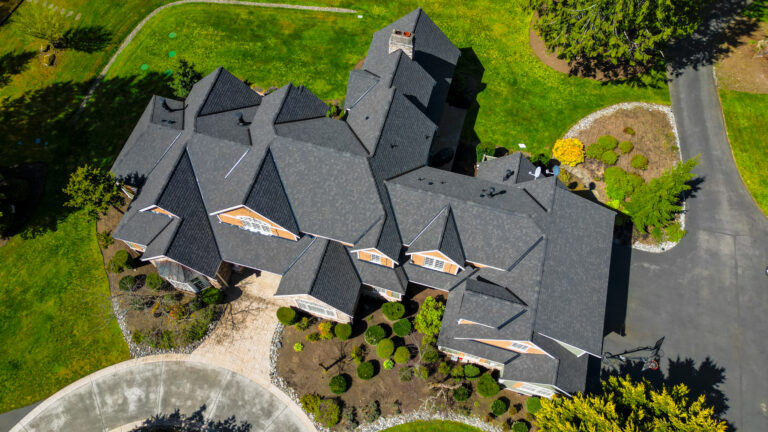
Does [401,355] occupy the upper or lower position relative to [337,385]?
upper

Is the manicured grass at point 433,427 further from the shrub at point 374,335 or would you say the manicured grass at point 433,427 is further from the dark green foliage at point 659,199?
the dark green foliage at point 659,199

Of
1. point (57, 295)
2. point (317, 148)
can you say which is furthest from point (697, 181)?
point (57, 295)

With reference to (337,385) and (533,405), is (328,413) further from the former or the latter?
(533,405)

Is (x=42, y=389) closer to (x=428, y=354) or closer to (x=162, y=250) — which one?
(x=162, y=250)

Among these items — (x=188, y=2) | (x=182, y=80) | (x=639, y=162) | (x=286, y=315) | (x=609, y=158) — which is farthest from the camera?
(x=188, y=2)

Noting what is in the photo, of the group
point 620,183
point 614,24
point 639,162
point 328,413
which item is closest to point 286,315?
point 328,413

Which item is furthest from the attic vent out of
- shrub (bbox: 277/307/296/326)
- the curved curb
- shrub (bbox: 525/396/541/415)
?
shrub (bbox: 525/396/541/415)

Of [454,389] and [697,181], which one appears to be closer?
[454,389]
